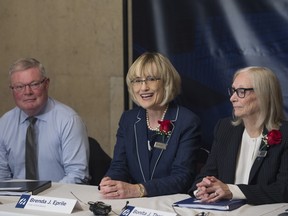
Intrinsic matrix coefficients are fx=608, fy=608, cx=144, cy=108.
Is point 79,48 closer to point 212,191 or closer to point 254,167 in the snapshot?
point 254,167

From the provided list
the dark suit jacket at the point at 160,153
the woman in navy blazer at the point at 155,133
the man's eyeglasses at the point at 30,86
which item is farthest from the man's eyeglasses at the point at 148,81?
the man's eyeglasses at the point at 30,86

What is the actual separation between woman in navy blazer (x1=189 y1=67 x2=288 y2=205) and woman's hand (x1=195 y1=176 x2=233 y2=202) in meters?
0.09

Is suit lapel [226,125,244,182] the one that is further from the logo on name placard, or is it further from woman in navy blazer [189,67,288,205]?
the logo on name placard

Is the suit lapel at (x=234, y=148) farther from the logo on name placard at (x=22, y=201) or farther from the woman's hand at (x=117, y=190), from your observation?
the logo on name placard at (x=22, y=201)

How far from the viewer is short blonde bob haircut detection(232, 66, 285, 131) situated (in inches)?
124

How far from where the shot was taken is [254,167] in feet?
10.1

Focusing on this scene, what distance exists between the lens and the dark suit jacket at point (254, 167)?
287 cm

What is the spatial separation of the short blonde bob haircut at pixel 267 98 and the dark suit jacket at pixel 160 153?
0.46m

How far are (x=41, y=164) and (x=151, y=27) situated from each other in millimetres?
1348

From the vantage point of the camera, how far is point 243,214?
2627 millimetres

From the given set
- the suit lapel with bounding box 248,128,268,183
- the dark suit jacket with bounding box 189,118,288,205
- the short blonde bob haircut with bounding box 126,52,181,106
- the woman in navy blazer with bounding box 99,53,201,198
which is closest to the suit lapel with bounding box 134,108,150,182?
the woman in navy blazer with bounding box 99,53,201,198

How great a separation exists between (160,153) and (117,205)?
739 mm

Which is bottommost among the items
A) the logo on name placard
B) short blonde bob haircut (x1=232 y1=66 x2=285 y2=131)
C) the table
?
the table

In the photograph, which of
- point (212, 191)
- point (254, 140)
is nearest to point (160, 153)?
point (254, 140)
